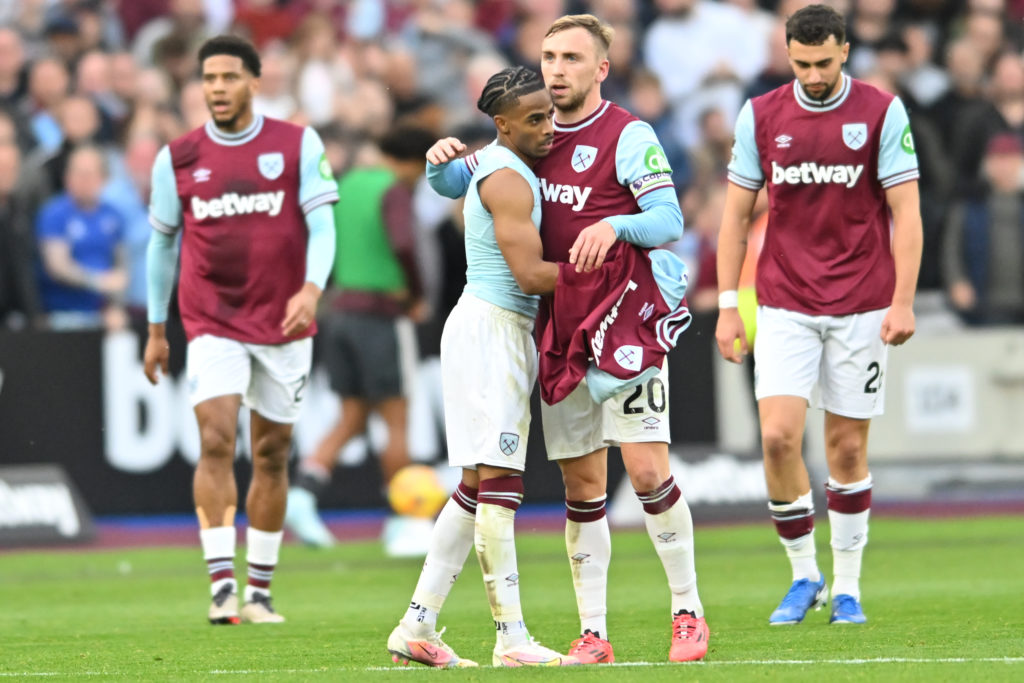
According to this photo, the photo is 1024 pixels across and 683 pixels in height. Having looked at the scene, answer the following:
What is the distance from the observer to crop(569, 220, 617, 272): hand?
661cm

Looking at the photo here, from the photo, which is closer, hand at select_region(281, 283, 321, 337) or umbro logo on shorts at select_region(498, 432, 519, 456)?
umbro logo on shorts at select_region(498, 432, 519, 456)

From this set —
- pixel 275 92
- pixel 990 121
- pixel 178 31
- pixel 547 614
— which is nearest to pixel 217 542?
pixel 547 614

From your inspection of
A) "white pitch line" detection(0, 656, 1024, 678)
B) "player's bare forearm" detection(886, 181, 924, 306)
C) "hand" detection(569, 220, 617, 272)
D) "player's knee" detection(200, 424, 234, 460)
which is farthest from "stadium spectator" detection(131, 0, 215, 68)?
"hand" detection(569, 220, 617, 272)

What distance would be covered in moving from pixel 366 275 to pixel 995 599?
18.4 ft

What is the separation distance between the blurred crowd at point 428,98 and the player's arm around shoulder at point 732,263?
550cm

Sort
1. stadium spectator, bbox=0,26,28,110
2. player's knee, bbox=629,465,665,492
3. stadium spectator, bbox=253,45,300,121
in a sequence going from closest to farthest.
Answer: player's knee, bbox=629,465,665,492 → stadium spectator, bbox=0,26,28,110 → stadium spectator, bbox=253,45,300,121

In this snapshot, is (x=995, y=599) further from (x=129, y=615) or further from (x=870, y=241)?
(x=129, y=615)

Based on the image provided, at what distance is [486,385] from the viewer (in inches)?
273

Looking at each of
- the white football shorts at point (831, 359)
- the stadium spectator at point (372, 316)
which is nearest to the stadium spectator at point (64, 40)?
the stadium spectator at point (372, 316)

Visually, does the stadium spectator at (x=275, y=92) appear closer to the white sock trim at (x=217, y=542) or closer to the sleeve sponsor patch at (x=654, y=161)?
the white sock trim at (x=217, y=542)

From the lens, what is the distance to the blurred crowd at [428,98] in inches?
581

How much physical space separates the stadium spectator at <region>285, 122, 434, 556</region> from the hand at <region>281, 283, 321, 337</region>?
374cm

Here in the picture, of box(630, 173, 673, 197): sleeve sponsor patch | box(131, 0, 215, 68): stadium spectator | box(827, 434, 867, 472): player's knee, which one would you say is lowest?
box(827, 434, 867, 472): player's knee

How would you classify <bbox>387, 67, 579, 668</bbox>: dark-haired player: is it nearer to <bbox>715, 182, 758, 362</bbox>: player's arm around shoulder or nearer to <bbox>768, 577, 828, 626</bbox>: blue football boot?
<bbox>715, 182, 758, 362</bbox>: player's arm around shoulder
